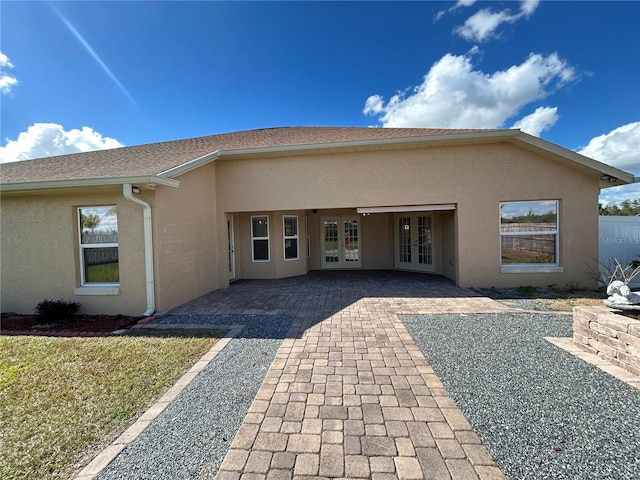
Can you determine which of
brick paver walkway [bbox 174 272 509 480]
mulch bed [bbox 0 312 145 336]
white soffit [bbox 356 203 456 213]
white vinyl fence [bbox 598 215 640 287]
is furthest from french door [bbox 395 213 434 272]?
mulch bed [bbox 0 312 145 336]

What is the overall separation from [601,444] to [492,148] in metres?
7.89

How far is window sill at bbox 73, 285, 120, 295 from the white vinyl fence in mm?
14045

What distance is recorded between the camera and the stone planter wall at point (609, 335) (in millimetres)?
3320

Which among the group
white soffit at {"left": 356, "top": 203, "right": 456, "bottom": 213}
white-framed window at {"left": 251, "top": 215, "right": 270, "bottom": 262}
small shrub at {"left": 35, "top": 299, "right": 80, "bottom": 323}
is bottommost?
small shrub at {"left": 35, "top": 299, "right": 80, "bottom": 323}

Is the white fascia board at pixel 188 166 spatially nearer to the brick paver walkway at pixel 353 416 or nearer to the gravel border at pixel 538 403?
the brick paver walkway at pixel 353 416

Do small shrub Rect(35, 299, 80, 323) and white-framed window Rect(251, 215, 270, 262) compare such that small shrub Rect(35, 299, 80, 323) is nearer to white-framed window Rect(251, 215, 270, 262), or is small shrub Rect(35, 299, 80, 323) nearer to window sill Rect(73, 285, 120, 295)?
window sill Rect(73, 285, 120, 295)

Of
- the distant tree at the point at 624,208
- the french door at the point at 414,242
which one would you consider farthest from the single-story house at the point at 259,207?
the distant tree at the point at 624,208

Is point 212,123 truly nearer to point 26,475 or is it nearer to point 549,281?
point 26,475

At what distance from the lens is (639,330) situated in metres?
3.26

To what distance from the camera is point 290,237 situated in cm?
1121

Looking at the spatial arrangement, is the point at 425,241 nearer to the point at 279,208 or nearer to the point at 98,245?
the point at 279,208

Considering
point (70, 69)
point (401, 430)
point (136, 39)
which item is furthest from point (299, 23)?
point (401, 430)

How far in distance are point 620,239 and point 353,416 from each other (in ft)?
36.9

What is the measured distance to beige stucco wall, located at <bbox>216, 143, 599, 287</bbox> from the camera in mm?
7941
